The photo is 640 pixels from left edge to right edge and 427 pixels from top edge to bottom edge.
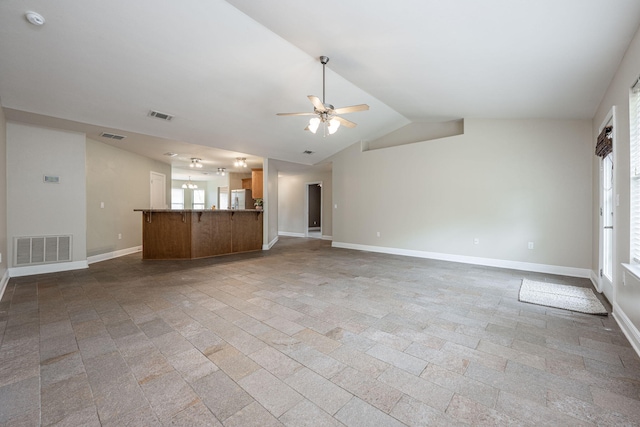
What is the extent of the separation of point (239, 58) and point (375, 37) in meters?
1.76

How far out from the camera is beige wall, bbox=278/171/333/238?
32.0ft

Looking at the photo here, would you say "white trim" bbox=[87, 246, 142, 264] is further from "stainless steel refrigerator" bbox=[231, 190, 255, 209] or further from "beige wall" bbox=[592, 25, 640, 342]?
"beige wall" bbox=[592, 25, 640, 342]

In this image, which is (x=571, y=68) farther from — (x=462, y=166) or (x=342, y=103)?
(x=342, y=103)

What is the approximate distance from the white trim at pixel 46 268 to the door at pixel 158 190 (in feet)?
8.93

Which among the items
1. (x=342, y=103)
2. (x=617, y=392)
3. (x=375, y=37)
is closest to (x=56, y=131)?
(x=342, y=103)

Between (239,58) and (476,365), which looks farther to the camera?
(239,58)

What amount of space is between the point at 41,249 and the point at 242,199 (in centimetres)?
608

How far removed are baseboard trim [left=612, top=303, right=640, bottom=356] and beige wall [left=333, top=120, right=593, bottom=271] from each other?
220 cm

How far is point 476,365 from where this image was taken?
1.93m

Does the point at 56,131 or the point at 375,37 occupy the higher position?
the point at 375,37

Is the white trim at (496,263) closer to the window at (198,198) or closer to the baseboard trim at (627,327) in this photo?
the baseboard trim at (627,327)

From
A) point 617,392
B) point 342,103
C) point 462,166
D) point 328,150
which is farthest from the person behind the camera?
point 328,150

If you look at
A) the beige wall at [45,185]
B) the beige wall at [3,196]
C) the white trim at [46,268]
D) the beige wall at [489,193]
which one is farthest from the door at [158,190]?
the beige wall at [489,193]

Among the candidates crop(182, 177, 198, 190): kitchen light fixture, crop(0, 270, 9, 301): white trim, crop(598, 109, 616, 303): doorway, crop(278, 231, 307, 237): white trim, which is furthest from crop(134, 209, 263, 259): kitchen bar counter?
crop(182, 177, 198, 190): kitchen light fixture
